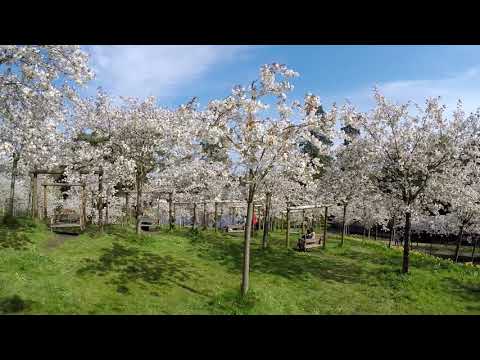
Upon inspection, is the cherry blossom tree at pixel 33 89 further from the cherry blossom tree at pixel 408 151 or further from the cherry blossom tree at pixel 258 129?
the cherry blossom tree at pixel 408 151

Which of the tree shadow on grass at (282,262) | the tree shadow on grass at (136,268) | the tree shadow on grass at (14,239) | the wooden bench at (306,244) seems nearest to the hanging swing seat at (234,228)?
the tree shadow on grass at (282,262)

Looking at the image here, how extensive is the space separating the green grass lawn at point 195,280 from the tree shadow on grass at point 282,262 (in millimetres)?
56

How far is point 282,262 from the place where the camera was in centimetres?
1864

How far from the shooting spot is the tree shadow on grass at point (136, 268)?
12.8m

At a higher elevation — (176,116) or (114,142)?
(176,116)

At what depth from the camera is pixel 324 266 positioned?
18.8 m

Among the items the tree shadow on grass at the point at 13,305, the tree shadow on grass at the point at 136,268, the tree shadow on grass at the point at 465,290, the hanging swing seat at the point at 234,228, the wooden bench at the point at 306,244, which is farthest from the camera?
the hanging swing seat at the point at 234,228

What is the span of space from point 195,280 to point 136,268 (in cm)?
244

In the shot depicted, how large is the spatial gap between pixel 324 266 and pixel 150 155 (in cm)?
1196

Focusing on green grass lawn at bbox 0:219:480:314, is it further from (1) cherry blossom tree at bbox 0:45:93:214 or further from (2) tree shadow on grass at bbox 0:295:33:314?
(1) cherry blossom tree at bbox 0:45:93:214

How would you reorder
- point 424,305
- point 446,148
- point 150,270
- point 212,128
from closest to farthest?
point 212,128
point 424,305
point 150,270
point 446,148

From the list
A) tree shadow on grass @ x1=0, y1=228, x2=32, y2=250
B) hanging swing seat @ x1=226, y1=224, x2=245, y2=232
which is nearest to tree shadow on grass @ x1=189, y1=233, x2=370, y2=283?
tree shadow on grass @ x1=0, y1=228, x2=32, y2=250
